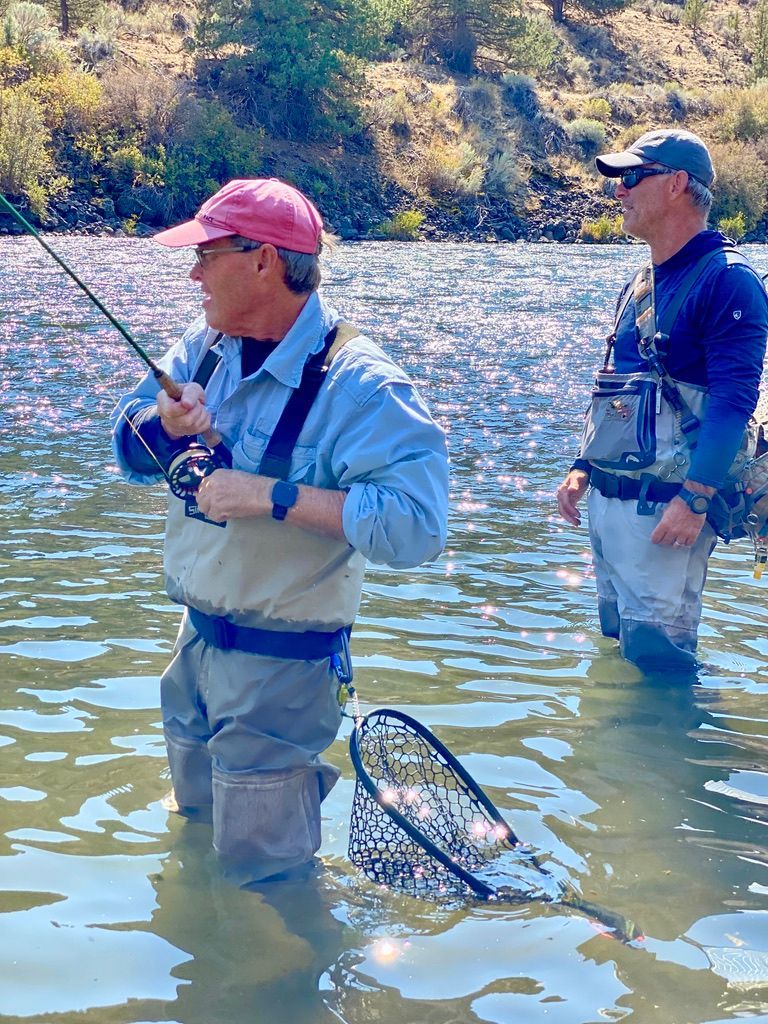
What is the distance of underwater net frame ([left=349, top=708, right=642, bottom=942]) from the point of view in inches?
131

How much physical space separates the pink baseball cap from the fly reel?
1.56 ft

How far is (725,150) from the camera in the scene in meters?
41.2

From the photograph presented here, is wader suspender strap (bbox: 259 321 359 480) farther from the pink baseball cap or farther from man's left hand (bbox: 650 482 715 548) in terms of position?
man's left hand (bbox: 650 482 715 548)

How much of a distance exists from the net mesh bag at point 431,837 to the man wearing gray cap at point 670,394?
1.32 metres

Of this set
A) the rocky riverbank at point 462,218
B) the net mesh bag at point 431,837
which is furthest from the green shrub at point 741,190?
the net mesh bag at point 431,837

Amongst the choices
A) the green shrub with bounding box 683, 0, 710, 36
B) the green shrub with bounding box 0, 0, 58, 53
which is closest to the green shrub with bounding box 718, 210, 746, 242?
the green shrub with bounding box 0, 0, 58, 53

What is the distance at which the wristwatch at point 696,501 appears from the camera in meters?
4.37

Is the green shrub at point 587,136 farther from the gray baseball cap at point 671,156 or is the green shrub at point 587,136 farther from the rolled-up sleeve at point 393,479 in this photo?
the rolled-up sleeve at point 393,479

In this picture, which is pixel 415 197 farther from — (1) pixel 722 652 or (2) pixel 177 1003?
(2) pixel 177 1003

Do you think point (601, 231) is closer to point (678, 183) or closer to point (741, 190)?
point (741, 190)

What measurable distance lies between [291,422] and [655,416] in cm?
186

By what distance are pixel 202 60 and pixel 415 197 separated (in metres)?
9.47

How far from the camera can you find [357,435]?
2.96 m

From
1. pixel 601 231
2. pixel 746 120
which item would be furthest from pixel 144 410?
pixel 746 120
